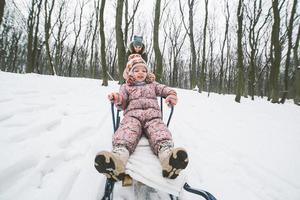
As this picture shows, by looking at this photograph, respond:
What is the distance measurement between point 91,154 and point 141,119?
2.65ft

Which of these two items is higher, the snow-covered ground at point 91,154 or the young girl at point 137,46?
the young girl at point 137,46

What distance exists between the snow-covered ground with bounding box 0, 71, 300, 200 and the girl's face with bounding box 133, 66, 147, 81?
40.6 inches

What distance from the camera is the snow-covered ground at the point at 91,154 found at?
2.36 meters

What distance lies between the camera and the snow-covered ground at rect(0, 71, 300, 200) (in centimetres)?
236

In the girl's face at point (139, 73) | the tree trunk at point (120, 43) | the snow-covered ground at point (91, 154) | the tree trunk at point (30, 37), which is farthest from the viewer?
the tree trunk at point (30, 37)

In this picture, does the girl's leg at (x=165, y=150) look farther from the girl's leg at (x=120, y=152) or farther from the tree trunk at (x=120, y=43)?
the tree trunk at (x=120, y=43)

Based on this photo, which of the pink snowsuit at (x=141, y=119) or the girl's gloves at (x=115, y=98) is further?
the girl's gloves at (x=115, y=98)

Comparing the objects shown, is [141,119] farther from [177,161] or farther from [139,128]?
[177,161]

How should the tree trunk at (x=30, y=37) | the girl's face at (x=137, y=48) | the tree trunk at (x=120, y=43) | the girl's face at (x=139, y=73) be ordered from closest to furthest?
the girl's face at (x=139, y=73), the girl's face at (x=137, y=48), the tree trunk at (x=120, y=43), the tree trunk at (x=30, y=37)

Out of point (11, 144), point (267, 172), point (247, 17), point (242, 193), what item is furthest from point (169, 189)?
point (247, 17)

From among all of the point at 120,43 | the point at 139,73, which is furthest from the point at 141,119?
the point at 120,43

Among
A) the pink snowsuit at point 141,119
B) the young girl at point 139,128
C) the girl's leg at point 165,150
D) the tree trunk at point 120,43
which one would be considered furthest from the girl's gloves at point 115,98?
the tree trunk at point 120,43

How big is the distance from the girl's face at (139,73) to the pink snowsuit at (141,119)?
0.12 meters

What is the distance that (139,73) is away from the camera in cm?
350
